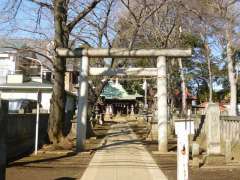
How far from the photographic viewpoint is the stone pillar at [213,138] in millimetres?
16031

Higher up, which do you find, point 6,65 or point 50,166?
point 6,65

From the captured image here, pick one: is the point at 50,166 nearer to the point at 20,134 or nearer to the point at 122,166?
the point at 122,166

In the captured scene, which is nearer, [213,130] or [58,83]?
[213,130]

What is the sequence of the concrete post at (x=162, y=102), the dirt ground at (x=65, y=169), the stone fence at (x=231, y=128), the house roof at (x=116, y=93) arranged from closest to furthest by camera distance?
the dirt ground at (x=65, y=169), the stone fence at (x=231, y=128), the concrete post at (x=162, y=102), the house roof at (x=116, y=93)

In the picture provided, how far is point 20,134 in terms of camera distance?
20734 mm

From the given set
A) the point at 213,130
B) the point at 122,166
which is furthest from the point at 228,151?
the point at 122,166

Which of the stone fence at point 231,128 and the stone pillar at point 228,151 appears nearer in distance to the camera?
the stone pillar at point 228,151

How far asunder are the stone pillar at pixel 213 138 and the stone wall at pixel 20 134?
22.4 ft

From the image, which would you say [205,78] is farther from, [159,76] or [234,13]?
[159,76]

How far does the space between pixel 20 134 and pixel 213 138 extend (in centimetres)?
838

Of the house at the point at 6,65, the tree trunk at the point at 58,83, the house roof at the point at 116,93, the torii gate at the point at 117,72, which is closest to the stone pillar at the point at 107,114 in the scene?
the house roof at the point at 116,93

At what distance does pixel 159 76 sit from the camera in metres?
21.8

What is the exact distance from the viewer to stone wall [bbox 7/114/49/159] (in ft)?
60.7

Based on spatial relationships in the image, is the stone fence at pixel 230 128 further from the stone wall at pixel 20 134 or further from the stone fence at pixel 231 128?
the stone wall at pixel 20 134
